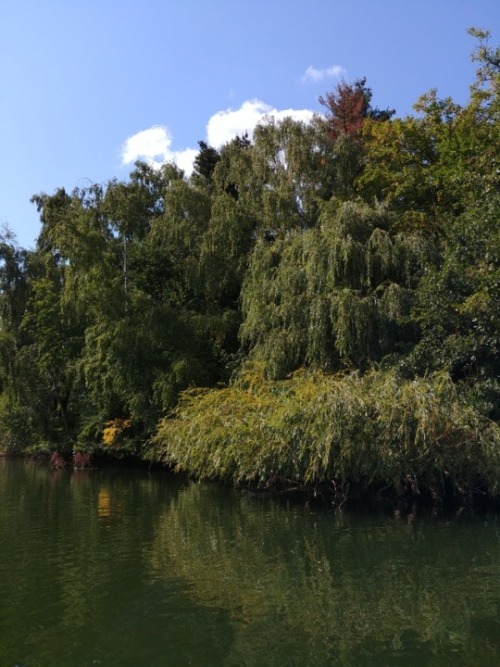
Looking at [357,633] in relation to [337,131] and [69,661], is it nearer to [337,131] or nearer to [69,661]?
[69,661]

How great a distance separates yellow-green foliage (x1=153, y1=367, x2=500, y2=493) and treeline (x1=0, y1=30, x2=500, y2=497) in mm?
45

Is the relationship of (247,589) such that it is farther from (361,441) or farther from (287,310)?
(287,310)

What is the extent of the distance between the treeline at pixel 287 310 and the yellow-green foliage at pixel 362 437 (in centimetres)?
4

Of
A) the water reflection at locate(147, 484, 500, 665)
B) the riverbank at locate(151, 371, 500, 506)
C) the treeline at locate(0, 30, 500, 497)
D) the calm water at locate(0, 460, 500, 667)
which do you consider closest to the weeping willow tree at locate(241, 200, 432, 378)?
the treeline at locate(0, 30, 500, 497)

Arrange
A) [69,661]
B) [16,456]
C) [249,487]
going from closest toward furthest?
[69,661] → [249,487] → [16,456]

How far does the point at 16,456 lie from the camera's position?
103 ft

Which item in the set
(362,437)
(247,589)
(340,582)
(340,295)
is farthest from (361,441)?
(247,589)

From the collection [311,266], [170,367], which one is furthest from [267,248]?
[170,367]

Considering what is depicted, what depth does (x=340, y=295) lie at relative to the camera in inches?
649

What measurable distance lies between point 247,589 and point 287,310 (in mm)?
10459

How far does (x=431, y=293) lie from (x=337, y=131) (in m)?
11.9

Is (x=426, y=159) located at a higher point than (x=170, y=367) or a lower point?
higher

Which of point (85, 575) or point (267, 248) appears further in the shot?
point (267, 248)

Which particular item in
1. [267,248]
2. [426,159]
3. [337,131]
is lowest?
[267,248]
